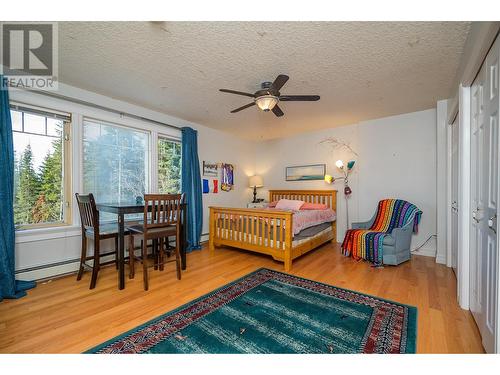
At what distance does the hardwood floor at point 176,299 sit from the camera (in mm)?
→ 1534

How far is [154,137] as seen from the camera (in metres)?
3.59

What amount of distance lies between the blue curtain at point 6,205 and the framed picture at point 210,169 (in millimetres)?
2605

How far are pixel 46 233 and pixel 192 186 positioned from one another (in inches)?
76.7

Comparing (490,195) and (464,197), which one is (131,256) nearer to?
(490,195)

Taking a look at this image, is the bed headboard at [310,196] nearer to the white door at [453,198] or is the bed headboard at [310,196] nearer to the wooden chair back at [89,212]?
the white door at [453,198]

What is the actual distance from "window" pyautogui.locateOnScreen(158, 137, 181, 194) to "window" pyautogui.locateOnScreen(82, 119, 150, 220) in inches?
9.3

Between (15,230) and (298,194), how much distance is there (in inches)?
169

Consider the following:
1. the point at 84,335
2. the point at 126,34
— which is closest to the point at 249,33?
the point at 126,34

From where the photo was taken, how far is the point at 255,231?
3.32m

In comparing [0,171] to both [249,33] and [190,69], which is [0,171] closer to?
[190,69]

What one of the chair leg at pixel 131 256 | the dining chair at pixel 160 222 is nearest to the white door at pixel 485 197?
the dining chair at pixel 160 222

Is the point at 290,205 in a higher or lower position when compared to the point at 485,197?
lower

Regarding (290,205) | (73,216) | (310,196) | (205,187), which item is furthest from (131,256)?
(310,196)

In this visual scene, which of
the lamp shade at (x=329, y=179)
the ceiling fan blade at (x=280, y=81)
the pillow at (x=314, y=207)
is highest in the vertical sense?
the ceiling fan blade at (x=280, y=81)
